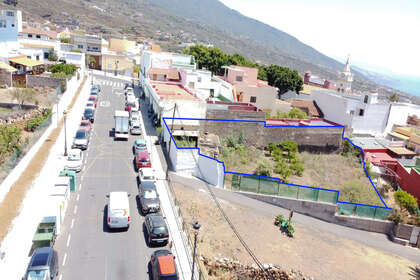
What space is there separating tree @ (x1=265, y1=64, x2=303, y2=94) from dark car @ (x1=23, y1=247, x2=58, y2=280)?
226ft

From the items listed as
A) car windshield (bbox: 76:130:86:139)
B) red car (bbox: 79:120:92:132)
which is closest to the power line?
car windshield (bbox: 76:130:86:139)

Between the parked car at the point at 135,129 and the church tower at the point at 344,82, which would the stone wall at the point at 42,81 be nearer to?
the parked car at the point at 135,129

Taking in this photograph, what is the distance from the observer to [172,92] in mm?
49219

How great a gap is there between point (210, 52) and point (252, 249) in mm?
64794

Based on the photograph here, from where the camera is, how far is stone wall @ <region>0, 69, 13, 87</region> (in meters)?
48.7

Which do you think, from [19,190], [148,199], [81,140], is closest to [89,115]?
[81,140]

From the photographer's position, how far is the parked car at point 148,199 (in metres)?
24.5

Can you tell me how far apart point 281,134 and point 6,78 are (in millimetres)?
40022

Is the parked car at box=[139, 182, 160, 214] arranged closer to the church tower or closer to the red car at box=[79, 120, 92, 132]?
the red car at box=[79, 120, 92, 132]

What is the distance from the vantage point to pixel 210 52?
82500 mm

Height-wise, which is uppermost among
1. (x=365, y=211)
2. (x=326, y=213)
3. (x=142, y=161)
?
(x=142, y=161)

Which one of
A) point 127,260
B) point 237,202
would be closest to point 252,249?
point 237,202

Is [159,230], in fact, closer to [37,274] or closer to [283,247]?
[37,274]

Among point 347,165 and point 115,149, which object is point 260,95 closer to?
point 347,165
